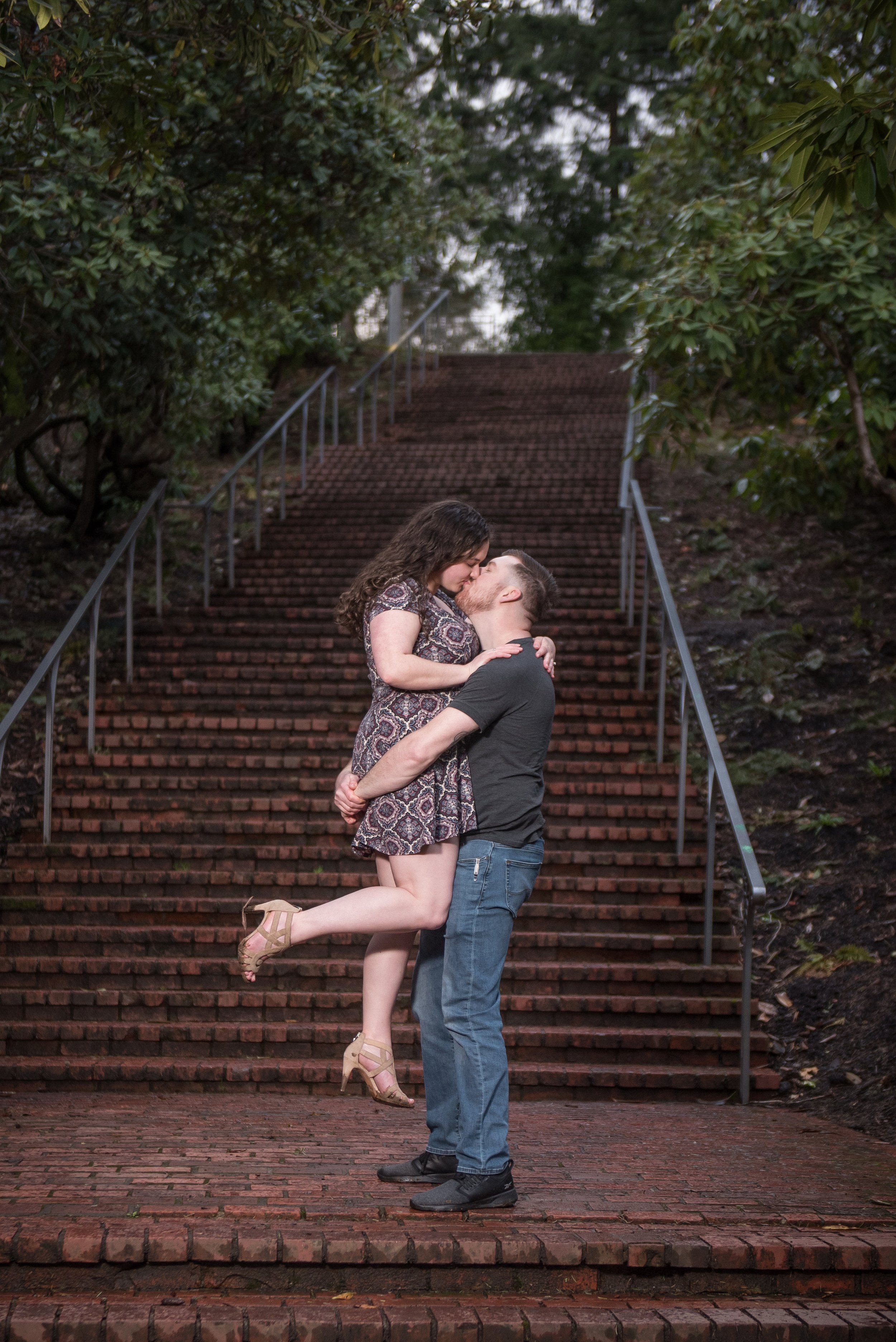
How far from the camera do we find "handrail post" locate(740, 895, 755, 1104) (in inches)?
183

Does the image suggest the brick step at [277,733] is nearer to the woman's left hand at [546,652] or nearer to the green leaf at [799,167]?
the woman's left hand at [546,652]

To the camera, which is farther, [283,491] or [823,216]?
[283,491]

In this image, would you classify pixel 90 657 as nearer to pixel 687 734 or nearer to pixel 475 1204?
pixel 687 734

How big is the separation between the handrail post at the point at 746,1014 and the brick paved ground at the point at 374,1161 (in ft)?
0.45

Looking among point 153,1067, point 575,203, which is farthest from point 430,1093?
point 575,203

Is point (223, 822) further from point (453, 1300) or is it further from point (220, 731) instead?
point (453, 1300)

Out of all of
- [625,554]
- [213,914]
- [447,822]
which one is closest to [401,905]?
[447,822]

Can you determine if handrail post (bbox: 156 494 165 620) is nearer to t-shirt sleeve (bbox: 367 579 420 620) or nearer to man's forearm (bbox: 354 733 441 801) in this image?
t-shirt sleeve (bbox: 367 579 420 620)

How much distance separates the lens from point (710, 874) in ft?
18.0

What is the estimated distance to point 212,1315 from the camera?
7.95 ft

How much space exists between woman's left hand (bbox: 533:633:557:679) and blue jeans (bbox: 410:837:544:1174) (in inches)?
18.0

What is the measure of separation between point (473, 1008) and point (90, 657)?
17.4ft

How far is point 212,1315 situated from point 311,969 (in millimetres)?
3013

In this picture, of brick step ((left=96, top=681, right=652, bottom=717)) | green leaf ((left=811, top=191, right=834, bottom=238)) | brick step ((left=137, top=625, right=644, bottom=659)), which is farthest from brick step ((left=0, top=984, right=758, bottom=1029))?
brick step ((left=137, top=625, right=644, bottom=659))
